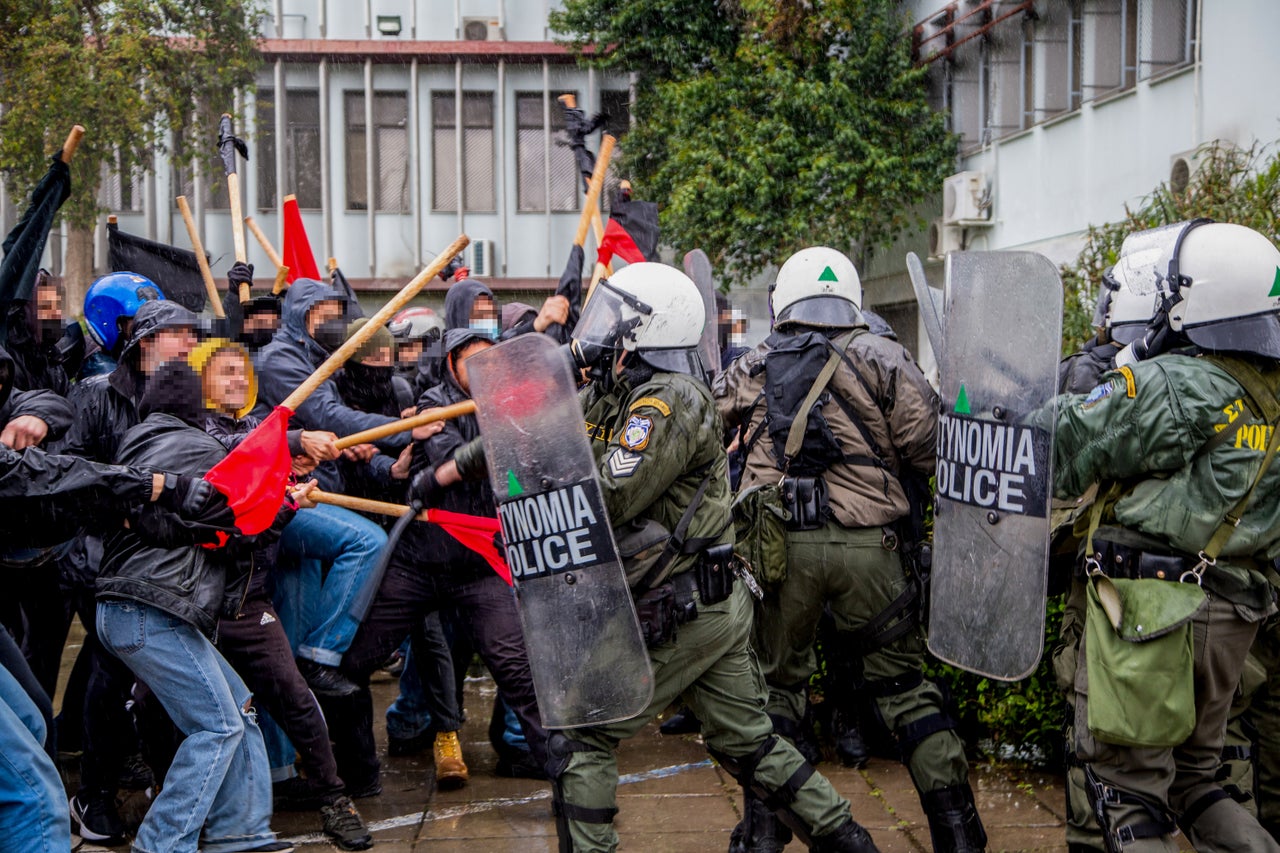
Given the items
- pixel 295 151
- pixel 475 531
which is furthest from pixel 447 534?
pixel 295 151

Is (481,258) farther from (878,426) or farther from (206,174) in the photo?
(878,426)

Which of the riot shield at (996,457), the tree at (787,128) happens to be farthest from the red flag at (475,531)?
the tree at (787,128)

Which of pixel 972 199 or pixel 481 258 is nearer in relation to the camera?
pixel 972 199

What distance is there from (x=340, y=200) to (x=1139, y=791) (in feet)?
62.3

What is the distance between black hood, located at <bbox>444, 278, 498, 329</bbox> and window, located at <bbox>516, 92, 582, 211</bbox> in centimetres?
1525

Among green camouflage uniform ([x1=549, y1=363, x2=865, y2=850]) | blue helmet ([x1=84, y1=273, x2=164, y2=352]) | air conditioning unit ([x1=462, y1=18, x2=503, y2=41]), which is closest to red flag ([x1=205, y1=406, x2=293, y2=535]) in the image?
green camouflage uniform ([x1=549, y1=363, x2=865, y2=850])

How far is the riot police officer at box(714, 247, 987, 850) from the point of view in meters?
4.43

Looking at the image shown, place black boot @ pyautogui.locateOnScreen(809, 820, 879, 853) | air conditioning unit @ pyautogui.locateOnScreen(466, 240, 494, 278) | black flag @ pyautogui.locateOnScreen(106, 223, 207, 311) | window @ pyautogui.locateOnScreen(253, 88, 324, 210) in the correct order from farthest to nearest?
air conditioning unit @ pyautogui.locateOnScreen(466, 240, 494, 278) → window @ pyautogui.locateOnScreen(253, 88, 324, 210) → black flag @ pyautogui.locateOnScreen(106, 223, 207, 311) → black boot @ pyautogui.locateOnScreen(809, 820, 879, 853)

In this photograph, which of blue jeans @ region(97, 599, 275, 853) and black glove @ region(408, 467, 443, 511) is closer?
blue jeans @ region(97, 599, 275, 853)

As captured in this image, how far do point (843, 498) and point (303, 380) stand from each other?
2.46 m

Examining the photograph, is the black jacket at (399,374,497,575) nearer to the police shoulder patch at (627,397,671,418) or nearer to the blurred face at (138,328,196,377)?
the blurred face at (138,328,196,377)

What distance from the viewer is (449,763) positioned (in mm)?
5410

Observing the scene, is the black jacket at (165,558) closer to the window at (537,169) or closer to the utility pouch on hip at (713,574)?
the utility pouch on hip at (713,574)

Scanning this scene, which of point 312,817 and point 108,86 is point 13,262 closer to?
point 312,817
